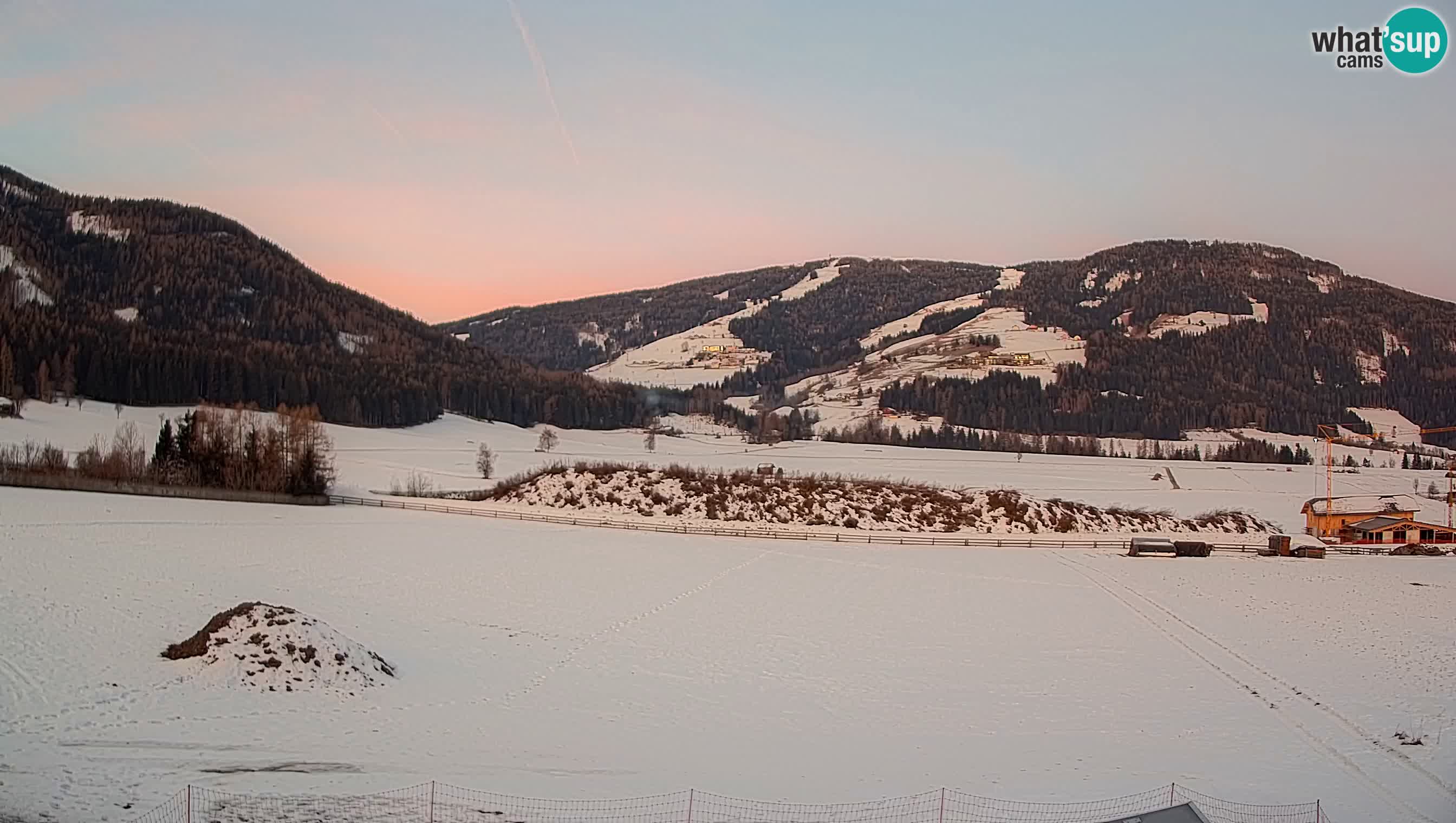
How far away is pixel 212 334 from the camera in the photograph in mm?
122000

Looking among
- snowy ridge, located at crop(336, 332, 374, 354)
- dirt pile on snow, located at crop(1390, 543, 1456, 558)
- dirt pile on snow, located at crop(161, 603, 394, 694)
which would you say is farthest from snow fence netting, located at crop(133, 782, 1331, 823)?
snowy ridge, located at crop(336, 332, 374, 354)

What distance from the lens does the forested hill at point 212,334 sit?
8969 centimetres

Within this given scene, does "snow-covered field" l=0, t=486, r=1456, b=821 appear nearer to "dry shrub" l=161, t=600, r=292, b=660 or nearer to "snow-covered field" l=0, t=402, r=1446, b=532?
"dry shrub" l=161, t=600, r=292, b=660

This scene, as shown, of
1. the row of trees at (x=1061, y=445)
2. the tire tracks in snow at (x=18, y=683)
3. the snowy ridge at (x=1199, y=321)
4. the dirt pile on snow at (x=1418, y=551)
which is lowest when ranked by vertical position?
the tire tracks in snow at (x=18, y=683)

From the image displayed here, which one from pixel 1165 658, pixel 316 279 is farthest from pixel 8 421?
pixel 316 279

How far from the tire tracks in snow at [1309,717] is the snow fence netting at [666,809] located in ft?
7.11

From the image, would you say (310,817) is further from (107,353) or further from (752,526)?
(107,353)

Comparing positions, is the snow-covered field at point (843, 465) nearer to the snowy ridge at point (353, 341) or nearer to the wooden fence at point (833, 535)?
the wooden fence at point (833, 535)

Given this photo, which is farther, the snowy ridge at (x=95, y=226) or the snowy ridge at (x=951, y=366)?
the snowy ridge at (x=951, y=366)

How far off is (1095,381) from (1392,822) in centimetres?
15435

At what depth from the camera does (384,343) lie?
14775cm

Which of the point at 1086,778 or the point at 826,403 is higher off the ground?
the point at 826,403

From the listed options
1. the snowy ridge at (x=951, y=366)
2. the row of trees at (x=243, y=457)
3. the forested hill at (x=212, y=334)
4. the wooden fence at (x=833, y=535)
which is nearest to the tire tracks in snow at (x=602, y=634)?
the wooden fence at (x=833, y=535)

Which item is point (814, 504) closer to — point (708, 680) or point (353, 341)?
point (708, 680)
